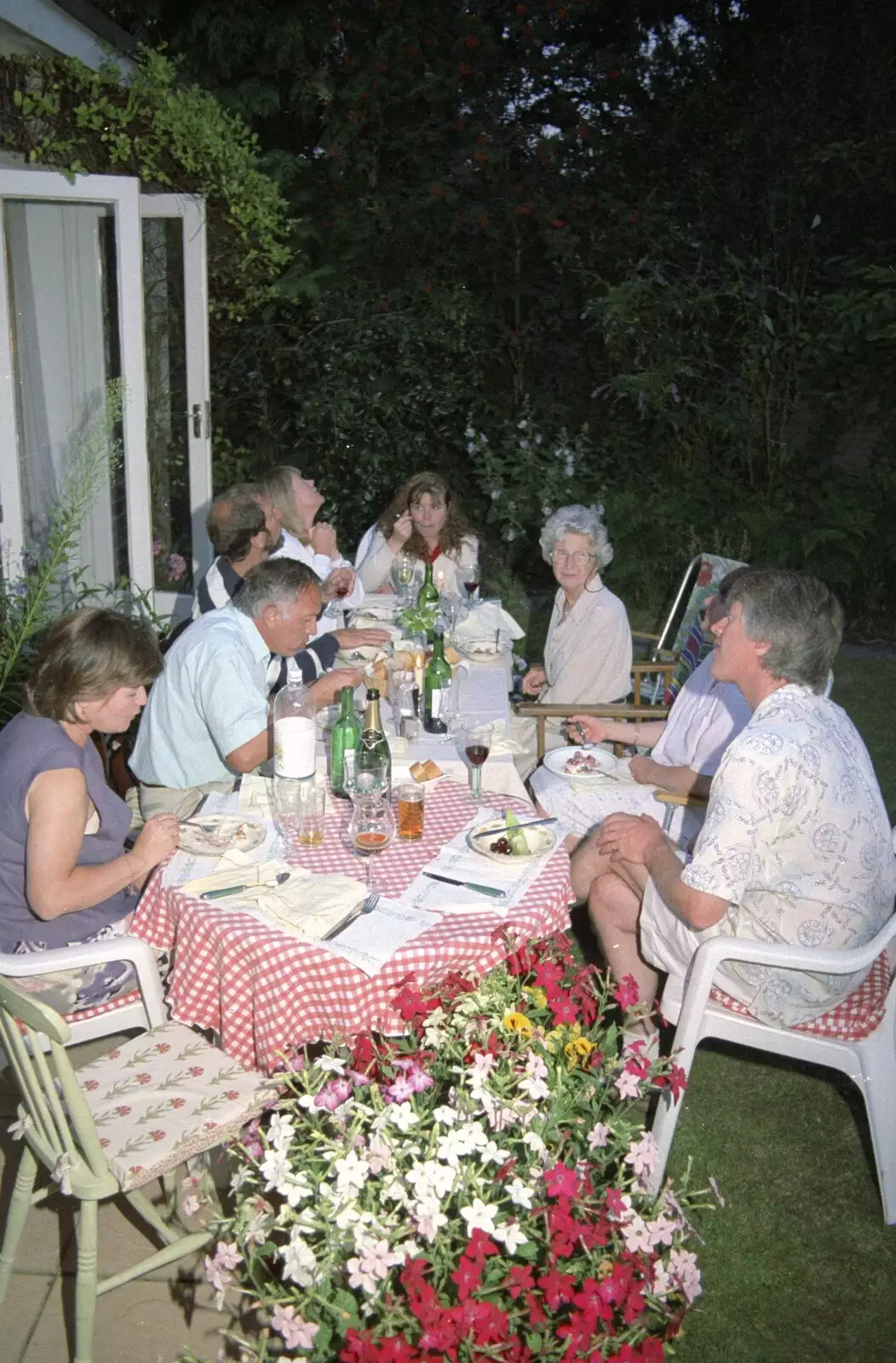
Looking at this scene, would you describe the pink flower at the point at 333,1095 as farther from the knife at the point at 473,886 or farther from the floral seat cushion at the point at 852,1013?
the floral seat cushion at the point at 852,1013

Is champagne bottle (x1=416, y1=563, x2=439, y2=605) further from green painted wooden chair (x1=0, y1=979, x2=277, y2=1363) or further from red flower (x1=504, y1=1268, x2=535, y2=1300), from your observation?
red flower (x1=504, y1=1268, x2=535, y2=1300)

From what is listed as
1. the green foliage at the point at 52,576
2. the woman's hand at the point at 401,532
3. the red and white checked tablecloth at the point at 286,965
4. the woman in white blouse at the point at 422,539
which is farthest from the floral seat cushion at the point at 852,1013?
the woman's hand at the point at 401,532

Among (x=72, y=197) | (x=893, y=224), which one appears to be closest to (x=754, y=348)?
(x=893, y=224)

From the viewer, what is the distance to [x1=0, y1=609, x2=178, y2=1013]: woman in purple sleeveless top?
106 inches

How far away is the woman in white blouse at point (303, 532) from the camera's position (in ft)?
17.5

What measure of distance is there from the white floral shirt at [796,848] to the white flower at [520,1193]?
944 mm

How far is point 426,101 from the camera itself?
30.0 ft

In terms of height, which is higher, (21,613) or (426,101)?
(426,101)

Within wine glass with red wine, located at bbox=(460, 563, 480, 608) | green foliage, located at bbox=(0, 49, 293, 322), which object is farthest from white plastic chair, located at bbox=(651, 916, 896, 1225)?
green foliage, located at bbox=(0, 49, 293, 322)

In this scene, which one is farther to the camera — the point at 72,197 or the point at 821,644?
the point at 72,197

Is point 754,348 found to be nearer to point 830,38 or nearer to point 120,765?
point 830,38

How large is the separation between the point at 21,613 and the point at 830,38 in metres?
7.77

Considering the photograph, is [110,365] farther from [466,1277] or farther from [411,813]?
[466,1277]

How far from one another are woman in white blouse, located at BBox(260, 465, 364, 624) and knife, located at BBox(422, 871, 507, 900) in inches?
104
